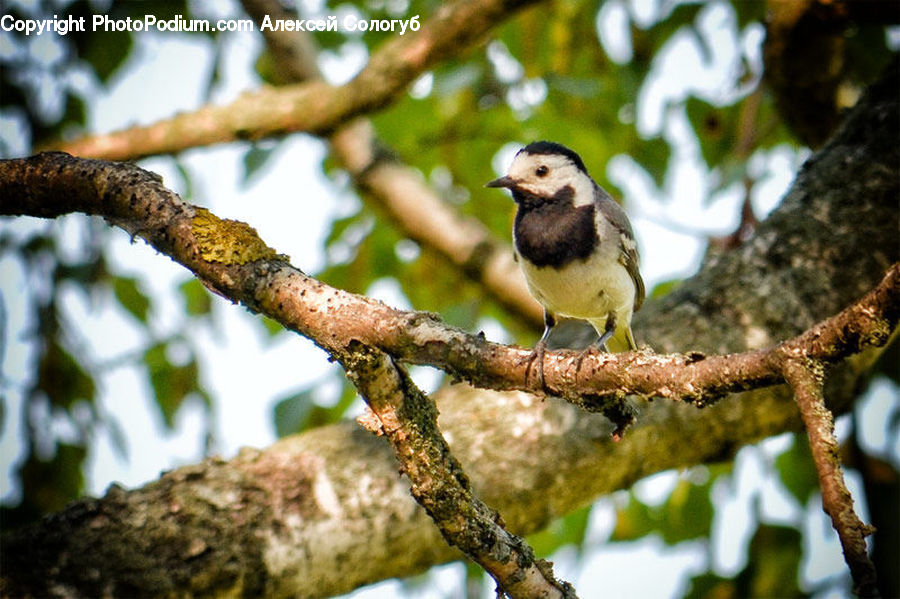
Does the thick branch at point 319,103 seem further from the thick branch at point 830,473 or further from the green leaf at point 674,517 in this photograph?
the thick branch at point 830,473

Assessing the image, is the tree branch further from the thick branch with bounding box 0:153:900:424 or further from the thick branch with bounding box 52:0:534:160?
the thick branch with bounding box 52:0:534:160

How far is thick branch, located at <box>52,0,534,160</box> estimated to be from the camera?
4.12 metres

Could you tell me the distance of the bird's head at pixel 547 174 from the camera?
3.67 metres

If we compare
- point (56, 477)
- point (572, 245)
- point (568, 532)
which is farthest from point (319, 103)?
point (568, 532)

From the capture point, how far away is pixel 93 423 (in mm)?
4582

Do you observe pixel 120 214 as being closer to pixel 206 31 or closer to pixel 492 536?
pixel 492 536

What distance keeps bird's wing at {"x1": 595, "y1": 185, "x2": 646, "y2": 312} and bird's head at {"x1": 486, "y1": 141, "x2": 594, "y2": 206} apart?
0.07 metres

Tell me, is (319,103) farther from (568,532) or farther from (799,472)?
(799,472)

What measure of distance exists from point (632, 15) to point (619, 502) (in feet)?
8.23

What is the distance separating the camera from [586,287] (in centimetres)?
341

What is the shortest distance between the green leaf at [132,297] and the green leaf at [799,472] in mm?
3299

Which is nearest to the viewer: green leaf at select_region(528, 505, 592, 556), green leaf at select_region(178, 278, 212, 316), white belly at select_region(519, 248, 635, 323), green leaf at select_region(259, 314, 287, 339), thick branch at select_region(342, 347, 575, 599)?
thick branch at select_region(342, 347, 575, 599)

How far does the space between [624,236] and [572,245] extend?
296 mm

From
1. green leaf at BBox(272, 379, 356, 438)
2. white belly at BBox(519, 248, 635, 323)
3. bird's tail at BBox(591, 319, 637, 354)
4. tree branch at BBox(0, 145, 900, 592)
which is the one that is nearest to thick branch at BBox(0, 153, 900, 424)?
tree branch at BBox(0, 145, 900, 592)
